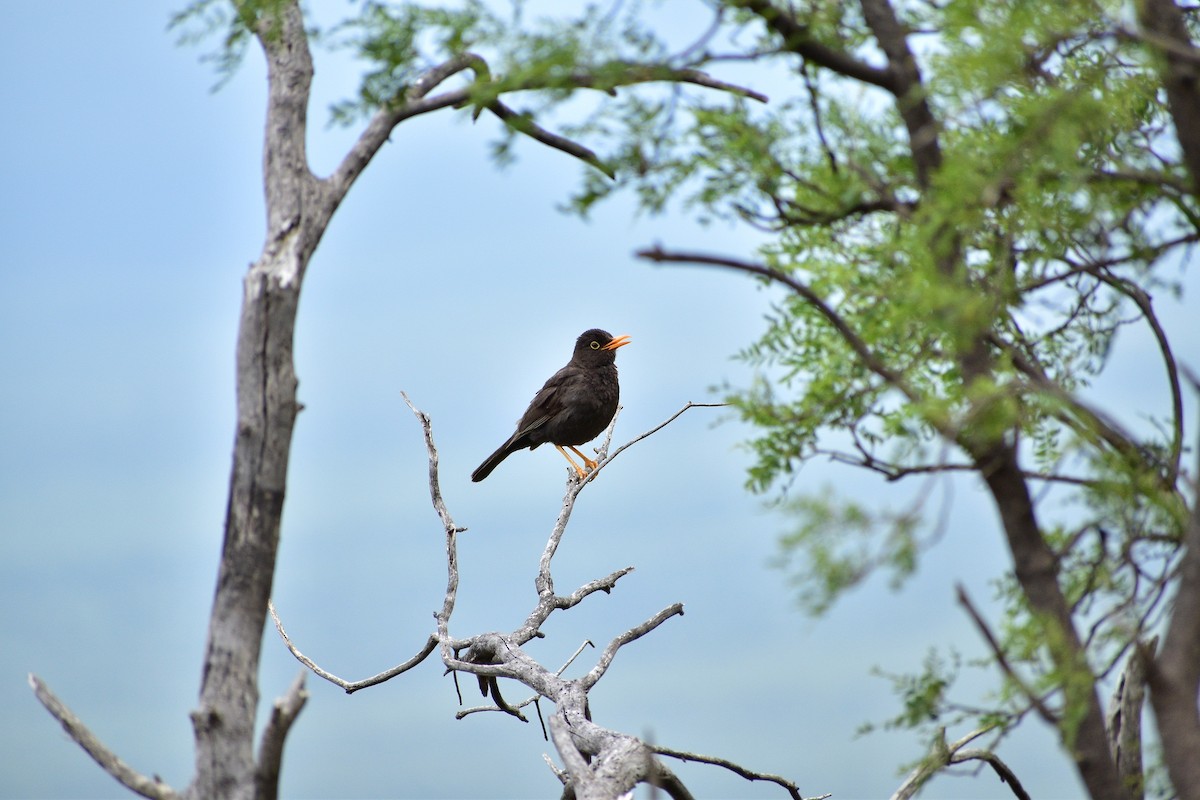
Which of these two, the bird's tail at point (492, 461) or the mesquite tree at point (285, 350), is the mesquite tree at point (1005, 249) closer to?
the mesquite tree at point (285, 350)

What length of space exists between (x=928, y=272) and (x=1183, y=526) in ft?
4.48

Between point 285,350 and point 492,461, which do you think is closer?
point 285,350

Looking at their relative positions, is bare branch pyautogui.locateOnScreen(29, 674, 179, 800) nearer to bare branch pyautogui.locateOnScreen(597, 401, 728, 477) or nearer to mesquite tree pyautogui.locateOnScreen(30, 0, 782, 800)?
mesquite tree pyautogui.locateOnScreen(30, 0, 782, 800)

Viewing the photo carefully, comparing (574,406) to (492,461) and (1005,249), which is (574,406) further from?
(1005,249)

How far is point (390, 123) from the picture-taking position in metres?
5.53

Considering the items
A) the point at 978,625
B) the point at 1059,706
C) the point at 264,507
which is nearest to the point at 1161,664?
the point at 1059,706

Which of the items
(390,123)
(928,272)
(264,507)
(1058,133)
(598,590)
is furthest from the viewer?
(598,590)

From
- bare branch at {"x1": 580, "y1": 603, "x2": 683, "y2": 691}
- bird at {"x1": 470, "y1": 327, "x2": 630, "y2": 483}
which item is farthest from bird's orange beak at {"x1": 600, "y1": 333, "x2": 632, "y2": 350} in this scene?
bare branch at {"x1": 580, "y1": 603, "x2": 683, "y2": 691}

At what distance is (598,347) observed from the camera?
891cm

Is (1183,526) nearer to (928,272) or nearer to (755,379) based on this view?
(928,272)

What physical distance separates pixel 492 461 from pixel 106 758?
4.73 meters

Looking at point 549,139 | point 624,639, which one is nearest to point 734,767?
point 624,639

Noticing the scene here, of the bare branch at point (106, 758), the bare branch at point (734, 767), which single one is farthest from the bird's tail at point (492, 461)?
the bare branch at point (106, 758)

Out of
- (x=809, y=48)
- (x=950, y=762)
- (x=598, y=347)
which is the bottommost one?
(x=950, y=762)
